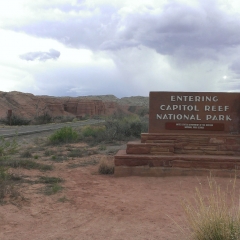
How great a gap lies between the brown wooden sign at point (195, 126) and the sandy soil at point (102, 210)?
195cm

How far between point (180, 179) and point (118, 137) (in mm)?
12340

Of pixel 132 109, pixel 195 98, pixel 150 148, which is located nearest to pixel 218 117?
pixel 195 98

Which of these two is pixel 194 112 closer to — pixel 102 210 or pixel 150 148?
pixel 150 148

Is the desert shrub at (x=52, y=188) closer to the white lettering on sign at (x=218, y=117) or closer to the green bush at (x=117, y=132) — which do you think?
the white lettering on sign at (x=218, y=117)

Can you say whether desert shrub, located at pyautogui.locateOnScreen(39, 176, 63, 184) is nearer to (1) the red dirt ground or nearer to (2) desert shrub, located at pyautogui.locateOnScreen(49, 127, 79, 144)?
(1) the red dirt ground

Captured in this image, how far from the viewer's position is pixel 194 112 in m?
11.5

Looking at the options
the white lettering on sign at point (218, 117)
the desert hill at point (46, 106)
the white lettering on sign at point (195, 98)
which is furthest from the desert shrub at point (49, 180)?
the desert hill at point (46, 106)

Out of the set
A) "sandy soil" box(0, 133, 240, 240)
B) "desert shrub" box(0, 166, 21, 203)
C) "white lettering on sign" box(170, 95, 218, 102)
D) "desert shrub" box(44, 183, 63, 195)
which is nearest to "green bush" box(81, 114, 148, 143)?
"white lettering on sign" box(170, 95, 218, 102)

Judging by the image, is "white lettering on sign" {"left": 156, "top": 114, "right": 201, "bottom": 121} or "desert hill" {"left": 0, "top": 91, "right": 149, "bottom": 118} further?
"desert hill" {"left": 0, "top": 91, "right": 149, "bottom": 118}

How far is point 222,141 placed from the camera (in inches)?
435

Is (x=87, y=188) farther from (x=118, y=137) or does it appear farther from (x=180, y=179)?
(x=118, y=137)

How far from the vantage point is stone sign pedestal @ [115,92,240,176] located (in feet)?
33.8

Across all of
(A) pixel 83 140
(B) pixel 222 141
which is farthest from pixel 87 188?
(A) pixel 83 140

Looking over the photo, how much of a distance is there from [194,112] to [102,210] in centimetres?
558
